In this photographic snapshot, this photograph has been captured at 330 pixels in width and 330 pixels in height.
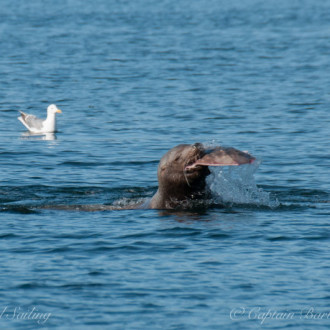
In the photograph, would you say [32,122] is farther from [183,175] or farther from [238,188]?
[183,175]

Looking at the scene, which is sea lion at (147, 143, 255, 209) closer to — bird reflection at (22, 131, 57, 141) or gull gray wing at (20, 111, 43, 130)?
bird reflection at (22, 131, 57, 141)

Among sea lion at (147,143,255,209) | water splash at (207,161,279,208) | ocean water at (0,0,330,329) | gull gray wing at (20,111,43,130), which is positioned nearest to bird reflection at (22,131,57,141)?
ocean water at (0,0,330,329)

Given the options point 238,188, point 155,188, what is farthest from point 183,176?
point 155,188

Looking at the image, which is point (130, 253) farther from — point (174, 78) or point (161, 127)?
point (174, 78)

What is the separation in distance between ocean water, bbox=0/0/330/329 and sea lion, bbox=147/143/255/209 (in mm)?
227

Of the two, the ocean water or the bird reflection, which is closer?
the ocean water

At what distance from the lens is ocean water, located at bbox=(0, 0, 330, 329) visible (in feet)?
29.1

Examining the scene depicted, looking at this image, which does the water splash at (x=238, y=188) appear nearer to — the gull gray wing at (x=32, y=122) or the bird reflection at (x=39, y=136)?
the bird reflection at (x=39, y=136)

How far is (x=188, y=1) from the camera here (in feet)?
234

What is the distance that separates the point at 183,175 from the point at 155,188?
2.90 m

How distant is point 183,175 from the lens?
38.4ft

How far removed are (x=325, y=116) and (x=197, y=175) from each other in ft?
34.9

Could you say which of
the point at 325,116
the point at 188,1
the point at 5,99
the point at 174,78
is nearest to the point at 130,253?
the point at 325,116

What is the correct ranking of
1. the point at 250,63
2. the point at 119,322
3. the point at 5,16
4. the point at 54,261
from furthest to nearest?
the point at 5,16
the point at 250,63
the point at 54,261
the point at 119,322
